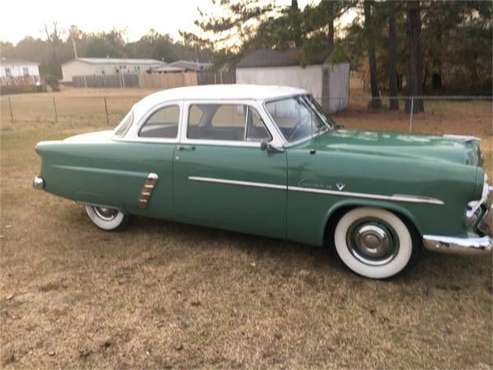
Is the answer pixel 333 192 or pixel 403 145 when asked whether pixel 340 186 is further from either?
pixel 403 145

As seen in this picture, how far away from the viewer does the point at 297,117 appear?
4539mm

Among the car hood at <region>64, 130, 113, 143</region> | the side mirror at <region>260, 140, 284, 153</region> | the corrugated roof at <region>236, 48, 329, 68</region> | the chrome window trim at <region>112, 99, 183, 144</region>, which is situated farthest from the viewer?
the corrugated roof at <region>236, 48, 329, 68</region>

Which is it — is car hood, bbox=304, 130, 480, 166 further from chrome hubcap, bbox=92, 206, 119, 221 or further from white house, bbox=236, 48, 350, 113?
white house, bbox=236, 48, 350, 113

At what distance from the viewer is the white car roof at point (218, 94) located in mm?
4382

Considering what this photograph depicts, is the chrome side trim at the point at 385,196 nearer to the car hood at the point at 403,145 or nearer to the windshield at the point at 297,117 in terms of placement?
the car hood at the point at 403,145

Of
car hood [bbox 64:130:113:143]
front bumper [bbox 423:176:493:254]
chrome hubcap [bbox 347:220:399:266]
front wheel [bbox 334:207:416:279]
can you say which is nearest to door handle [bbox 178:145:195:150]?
car hood [bbox 64:130:113:143]

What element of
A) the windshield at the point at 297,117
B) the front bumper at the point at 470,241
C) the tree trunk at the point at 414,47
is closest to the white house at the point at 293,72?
the tree trunk at the point at 414,47

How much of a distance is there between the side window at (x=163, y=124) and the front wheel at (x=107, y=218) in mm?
1093

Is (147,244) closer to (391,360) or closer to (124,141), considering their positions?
(124,141)

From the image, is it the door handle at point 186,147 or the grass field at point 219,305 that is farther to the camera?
the door handle at point 186,147

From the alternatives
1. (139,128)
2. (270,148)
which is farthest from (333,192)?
(139,128)

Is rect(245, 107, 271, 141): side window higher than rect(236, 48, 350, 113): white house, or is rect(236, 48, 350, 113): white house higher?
rect(236, 48, 350, 113): white house

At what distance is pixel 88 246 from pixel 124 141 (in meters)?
1.25

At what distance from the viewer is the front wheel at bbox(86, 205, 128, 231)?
5.29 meters
